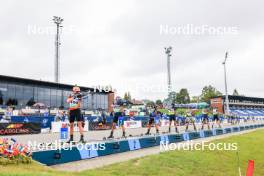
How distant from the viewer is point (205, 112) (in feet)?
89.0

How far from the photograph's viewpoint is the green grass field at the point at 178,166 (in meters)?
6.79

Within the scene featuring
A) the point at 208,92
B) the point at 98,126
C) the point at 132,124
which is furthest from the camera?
the point at 208,92

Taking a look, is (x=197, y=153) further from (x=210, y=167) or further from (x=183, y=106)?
(x=183, y=106)

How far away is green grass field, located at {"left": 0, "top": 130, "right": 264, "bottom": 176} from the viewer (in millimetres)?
6787

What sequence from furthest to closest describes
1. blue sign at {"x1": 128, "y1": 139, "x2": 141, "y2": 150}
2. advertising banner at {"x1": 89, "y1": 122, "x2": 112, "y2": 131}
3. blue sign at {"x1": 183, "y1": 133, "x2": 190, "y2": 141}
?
advertising banner at {"x1": 89, "y1": 122, "x2": 112, "y2": 131} < blue sign at {"x1": 183, "y1": 133, "x2": 190, "y2": 141} < blue sign at {"x1": 128, "y1": 139, "x2": 141, "y2": 150}

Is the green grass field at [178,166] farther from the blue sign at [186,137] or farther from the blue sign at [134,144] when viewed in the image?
the blue sign at [186,137]

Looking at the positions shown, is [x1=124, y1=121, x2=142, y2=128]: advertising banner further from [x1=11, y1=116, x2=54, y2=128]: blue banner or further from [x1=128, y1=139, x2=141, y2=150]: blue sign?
[x1=128, y1=139, x2=141, y2=150]: blue sign

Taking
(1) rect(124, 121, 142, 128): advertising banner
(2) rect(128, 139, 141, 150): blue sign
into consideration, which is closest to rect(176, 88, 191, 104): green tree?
(1) rect(124, 121, 142, 128): advertising banner

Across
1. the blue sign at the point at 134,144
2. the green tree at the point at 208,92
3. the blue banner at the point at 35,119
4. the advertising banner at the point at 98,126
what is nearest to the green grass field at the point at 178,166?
the blue sign at the point at 134,144

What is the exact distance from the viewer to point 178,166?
10.4 meters

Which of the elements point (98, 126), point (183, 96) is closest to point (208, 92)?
point (183, 96)

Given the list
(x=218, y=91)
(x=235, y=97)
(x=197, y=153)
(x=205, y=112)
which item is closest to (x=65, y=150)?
(x=197, y=153)

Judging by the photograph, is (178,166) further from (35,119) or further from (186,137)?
(35,119)

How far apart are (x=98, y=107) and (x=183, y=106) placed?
46.7m
